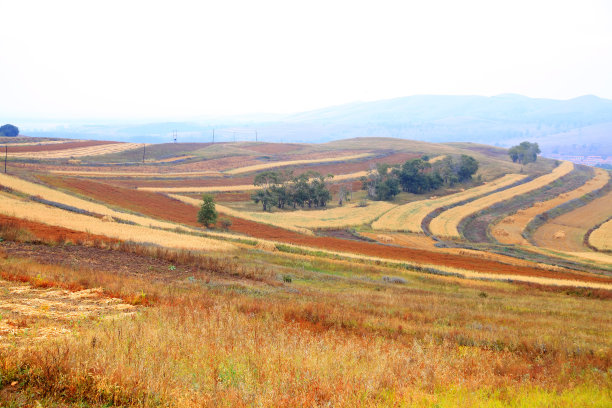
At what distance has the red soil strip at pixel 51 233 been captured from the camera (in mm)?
25641

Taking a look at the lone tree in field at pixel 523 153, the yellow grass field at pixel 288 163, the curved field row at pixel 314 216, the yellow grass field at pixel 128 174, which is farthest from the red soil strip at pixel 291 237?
the lone tree in field at pixel 523 153

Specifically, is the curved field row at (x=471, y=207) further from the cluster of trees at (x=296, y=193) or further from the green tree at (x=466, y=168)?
the cluster of trees at (x=296, y=193)

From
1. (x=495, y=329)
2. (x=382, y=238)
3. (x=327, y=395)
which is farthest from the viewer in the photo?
(x=382, y=238)

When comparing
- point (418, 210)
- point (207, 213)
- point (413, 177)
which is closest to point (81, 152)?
point (413, 177)

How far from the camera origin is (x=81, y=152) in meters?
133

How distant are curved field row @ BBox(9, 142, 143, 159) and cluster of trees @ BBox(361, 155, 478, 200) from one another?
79.8m

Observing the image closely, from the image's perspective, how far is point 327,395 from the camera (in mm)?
6500

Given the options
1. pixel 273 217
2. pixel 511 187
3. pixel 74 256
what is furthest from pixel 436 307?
pixel 511 187

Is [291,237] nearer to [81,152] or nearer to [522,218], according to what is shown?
[522,218]

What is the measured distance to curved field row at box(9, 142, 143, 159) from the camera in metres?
113

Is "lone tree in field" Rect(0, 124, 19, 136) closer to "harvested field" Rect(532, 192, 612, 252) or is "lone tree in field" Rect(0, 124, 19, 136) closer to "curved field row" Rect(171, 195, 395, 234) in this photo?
"curved field row" Rect(171, 195, 395, 234)

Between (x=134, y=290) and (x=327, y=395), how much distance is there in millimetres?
9350

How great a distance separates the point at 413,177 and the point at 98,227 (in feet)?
254

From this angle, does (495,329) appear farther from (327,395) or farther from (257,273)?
(257,273)
